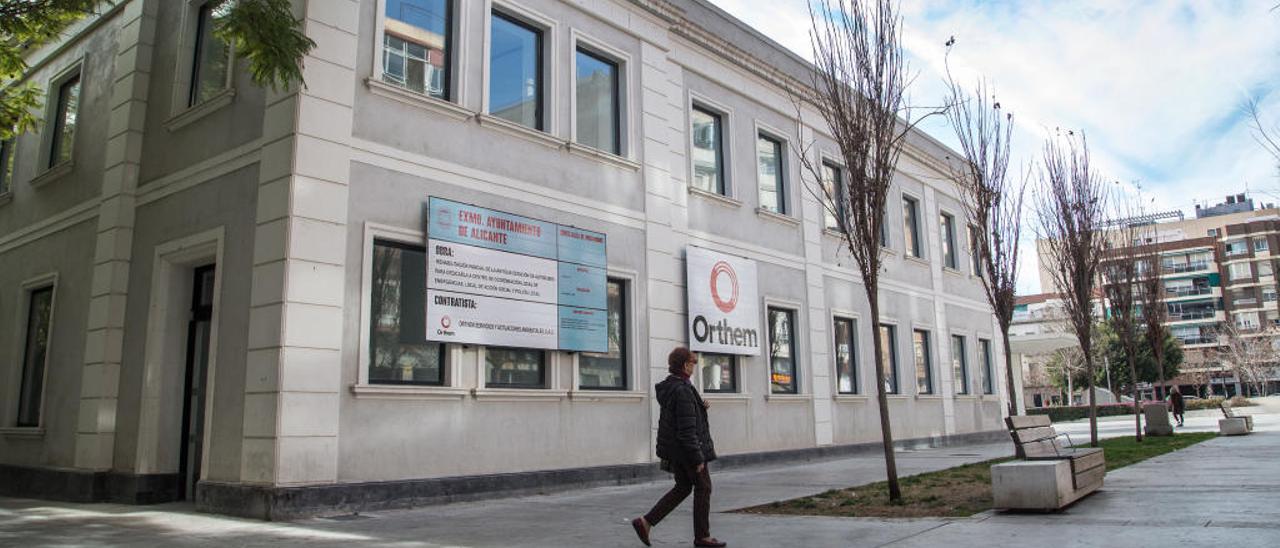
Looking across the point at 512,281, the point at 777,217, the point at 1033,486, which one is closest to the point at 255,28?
the point at 512,281

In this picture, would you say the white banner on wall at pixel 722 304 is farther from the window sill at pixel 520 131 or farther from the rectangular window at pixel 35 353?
the rectangular window at pixel 35 353

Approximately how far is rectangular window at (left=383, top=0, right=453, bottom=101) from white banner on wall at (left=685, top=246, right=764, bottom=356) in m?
5.32

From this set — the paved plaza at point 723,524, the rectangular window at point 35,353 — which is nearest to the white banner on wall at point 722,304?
the paved plaza at point 723,524

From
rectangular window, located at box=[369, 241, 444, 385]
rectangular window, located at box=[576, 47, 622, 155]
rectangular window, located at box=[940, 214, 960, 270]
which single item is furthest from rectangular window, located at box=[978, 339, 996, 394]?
rectangular window, located at box=[369, 241, 444, 385]

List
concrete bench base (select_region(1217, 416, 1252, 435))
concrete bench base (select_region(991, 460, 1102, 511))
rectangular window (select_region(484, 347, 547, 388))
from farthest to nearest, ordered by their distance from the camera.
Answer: concrete bench base (select_region(1217, 416, 1252, 435)), rectangular window (select_region(484, 347, 547, 388)), concrete bench base (select_region(991, 460, 1102, 511))

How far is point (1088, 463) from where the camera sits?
9.31 metres

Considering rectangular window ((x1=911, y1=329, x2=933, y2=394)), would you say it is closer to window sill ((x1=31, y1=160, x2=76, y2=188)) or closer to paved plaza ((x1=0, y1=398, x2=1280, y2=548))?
paved plaza ((x1=0, y1=398, x2=1280, y2=548))

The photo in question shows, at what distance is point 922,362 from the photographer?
22.3 metres

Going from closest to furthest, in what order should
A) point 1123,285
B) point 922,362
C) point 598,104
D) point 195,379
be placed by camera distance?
point 195,379 < point 598,104 < point 1123,285 < point 922,362

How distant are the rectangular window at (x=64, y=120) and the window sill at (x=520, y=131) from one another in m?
7.68

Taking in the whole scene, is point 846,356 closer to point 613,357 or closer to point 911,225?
point 911,225

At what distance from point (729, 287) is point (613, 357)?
10.7ft

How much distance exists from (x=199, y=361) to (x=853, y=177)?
28.4 ft

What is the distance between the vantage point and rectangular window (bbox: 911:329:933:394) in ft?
71.5
